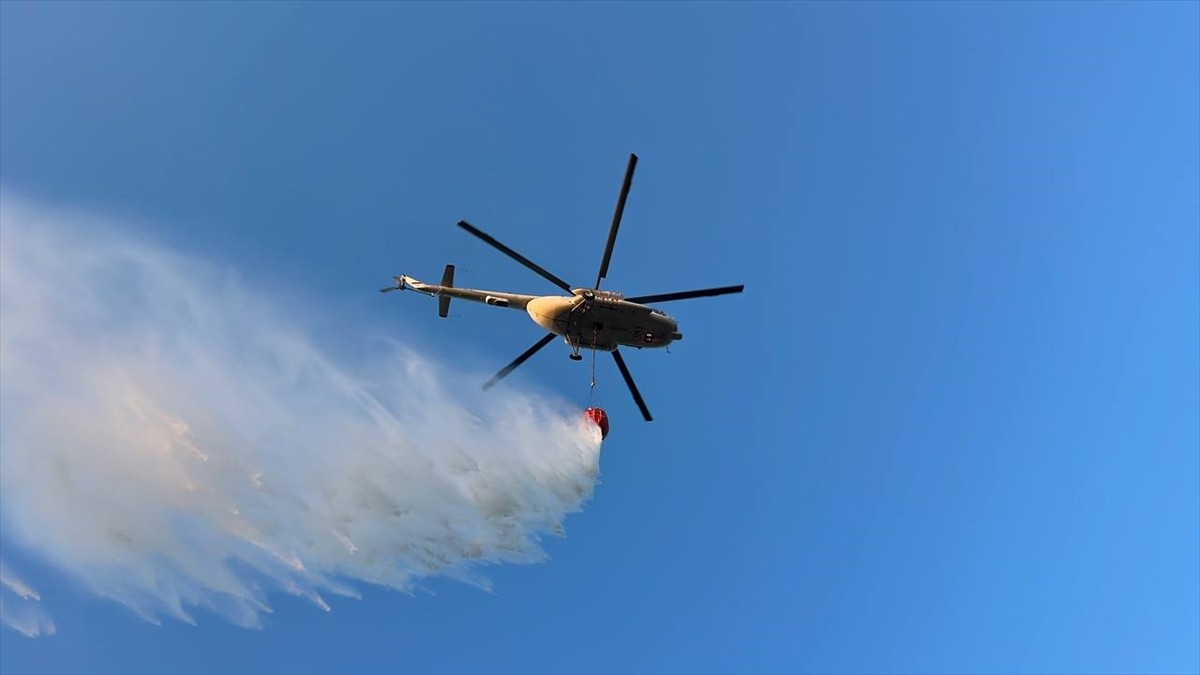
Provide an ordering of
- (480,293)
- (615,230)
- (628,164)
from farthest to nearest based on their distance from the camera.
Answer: (480,293), (615,230), (628,164)

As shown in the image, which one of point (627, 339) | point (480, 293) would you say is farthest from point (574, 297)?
point (480, 293)

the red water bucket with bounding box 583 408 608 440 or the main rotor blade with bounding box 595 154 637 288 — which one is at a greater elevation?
the main rotor blade with bounding box 595 154 637 288

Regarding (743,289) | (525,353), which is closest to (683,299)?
(743,289)

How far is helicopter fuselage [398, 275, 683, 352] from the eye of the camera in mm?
27141

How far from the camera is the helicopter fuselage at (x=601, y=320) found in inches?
1069

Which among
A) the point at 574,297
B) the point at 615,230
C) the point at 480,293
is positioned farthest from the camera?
the point at 480,293

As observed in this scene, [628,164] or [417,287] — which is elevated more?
[417,287]

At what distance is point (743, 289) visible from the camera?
2581 cm

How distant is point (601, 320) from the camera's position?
27.4 m

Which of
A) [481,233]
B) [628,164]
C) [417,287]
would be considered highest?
[417,287]

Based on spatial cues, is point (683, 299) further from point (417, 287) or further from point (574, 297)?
point (417, 287)

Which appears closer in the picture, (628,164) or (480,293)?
(628,164)

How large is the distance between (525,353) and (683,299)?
6.01m

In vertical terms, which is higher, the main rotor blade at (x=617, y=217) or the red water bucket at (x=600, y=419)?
the main rotor blade at (x=617, y=217)
